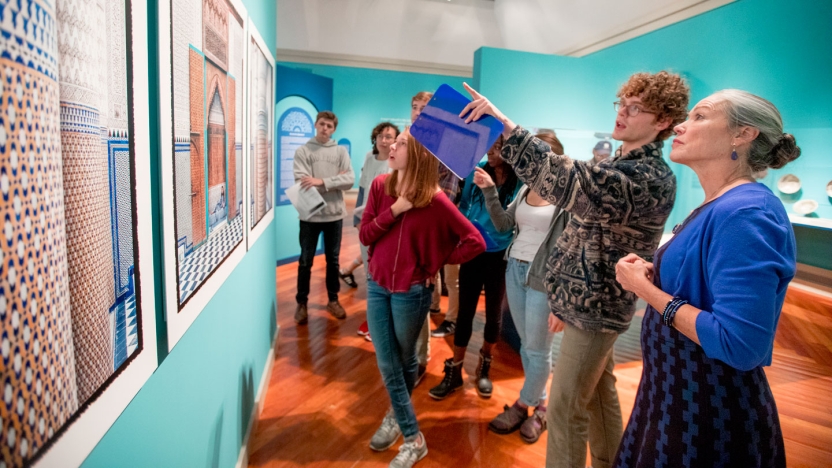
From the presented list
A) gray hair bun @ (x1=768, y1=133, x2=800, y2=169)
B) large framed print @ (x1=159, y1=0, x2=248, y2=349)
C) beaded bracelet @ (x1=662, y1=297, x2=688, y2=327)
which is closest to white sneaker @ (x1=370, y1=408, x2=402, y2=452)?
large framed print @ (x1=159, y1=0, x2=248, y2=349)

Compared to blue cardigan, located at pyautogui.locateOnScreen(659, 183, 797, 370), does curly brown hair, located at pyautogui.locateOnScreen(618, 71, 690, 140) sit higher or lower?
higher

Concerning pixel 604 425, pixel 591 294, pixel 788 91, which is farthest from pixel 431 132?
pixel 788 91

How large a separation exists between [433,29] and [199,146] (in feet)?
26.7

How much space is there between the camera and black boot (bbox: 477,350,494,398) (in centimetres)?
302

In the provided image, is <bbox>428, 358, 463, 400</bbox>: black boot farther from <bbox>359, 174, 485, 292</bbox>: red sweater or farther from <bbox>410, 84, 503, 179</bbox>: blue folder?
<bbox>410, 84, 503, 179</bbox>: blue folder

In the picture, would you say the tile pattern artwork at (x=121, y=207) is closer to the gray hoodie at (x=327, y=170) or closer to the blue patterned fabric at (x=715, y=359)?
the blue patterned fabric at (x=715, y=359)

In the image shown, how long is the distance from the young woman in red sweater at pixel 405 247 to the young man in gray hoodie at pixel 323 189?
1.91 metres

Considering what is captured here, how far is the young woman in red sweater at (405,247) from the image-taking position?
1981 millimetres

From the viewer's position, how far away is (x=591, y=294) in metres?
1.56

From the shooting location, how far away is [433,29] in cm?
848

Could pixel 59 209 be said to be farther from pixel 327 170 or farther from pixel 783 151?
pixel 327 170

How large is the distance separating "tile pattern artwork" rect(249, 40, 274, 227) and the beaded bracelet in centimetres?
186

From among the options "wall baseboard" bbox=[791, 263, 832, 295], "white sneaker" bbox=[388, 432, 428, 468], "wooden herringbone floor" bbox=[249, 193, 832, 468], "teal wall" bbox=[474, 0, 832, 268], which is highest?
"teal wall" bbox=[474, 0, 832, 268]

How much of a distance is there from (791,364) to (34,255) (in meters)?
4.95
